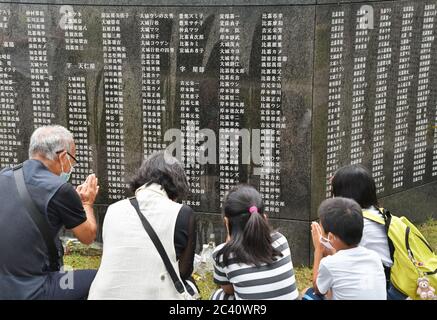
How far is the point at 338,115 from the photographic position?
7121mm

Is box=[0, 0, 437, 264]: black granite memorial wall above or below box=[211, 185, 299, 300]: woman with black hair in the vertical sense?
above

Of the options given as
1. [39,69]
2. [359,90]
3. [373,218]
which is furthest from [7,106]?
[373,218]

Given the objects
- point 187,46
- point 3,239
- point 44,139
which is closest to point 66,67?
point 187,46

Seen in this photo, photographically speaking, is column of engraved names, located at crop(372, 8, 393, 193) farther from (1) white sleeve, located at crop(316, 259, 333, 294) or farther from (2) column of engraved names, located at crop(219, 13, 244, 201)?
(1) white sleeve, located at crop(316, 259, 333, 294)

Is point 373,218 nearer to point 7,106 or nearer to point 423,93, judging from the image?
point 423,93

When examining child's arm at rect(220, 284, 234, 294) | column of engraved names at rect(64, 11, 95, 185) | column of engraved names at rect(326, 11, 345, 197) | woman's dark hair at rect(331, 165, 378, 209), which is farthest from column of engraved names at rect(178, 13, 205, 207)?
child's arm at rect(220, 284, 234, 294)

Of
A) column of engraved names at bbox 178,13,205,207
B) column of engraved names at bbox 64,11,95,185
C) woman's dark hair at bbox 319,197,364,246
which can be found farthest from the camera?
column of engraved names at bbox 64,11,95,185

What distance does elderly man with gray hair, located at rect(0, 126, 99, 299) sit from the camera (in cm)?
430

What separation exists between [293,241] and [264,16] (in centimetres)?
247

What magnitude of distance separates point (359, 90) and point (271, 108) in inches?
44.0

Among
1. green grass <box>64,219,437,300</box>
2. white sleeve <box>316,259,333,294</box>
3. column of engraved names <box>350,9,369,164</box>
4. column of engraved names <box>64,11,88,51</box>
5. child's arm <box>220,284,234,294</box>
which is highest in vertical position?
column of engraved names <box>64,11,88,51</box>

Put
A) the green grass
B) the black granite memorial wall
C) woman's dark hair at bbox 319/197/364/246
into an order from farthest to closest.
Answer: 1. the black granite memorial wall
2. the green grass
3. woman's dark hair at bbox 319/197/364/246

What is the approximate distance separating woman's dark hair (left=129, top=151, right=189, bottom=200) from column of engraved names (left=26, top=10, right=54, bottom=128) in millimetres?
3515

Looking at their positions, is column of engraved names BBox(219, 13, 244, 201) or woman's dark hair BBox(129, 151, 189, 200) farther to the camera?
column of engraved names BBox(219, 13, 244, 201)
